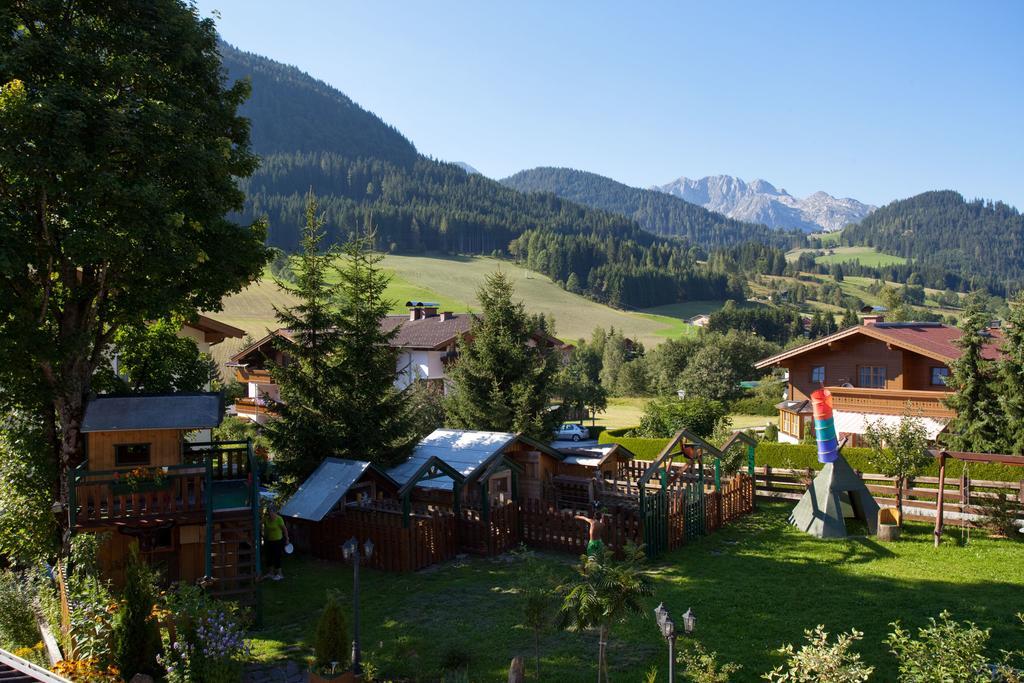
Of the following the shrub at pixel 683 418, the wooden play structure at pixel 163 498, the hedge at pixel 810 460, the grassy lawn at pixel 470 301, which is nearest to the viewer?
the wooden play structure at pixel 163 498

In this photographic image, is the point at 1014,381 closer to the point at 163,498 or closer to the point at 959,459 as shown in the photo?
the point at 959,459

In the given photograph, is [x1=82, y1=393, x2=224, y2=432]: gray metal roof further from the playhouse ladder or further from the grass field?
the grass field

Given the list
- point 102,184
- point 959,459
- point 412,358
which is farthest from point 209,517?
point 412,358

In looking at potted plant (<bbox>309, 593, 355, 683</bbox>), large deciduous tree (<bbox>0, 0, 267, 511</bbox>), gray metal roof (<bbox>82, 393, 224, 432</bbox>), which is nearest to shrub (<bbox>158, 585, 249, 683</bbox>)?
potted plant (<bbox>309, 593, 355, 683</bbox>)

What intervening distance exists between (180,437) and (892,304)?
83538 millimetres

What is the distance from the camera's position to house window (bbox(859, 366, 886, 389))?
1428 inches

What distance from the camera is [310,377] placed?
67.7 feet

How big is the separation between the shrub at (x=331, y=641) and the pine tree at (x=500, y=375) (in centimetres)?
1713

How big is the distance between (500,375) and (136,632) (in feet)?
61.1

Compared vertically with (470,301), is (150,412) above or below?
below

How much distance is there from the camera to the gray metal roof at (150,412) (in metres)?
14.9

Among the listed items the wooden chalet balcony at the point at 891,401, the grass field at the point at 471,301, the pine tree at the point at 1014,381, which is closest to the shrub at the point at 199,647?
the pine tree at the point at 1014,381

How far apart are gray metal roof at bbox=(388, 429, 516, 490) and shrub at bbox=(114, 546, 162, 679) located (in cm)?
843

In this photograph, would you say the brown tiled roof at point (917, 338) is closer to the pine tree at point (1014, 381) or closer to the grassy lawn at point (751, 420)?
the pine tree at point (1014, 381)
